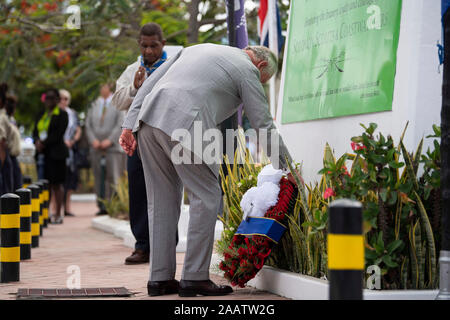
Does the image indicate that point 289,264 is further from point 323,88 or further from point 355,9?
point 355,9

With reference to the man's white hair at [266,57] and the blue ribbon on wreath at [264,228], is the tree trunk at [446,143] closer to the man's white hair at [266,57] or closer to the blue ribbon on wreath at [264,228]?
the blue ribbon on wreath at [264,228]

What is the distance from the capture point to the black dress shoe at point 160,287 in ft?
17.3

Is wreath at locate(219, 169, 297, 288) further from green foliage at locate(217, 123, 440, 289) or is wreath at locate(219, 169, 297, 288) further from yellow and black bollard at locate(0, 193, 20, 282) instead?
yellow and black bollard at locate(0, 193, 20, 282)

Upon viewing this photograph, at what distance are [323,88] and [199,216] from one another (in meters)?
1.54

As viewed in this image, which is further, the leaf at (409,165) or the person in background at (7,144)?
the person in background at (7,144)

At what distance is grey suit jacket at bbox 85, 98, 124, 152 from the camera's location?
13.4 meters

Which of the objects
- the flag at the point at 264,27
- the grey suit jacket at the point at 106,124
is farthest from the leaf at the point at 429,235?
the grey suit jacket at the point at 106,124

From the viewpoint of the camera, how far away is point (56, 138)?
41.1 feet

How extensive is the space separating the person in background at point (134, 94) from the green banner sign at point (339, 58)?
121 cm

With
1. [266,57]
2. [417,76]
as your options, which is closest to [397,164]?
[417,76]

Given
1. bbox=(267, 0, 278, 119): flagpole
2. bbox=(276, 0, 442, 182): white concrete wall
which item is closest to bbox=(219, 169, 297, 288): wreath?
bbox=(276, 0, 442, 182): white concrete wall

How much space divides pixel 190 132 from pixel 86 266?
2.87 m

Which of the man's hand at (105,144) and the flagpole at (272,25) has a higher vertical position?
the flagpole at (272,25)

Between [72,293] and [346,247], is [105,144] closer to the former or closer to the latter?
[72,293]
